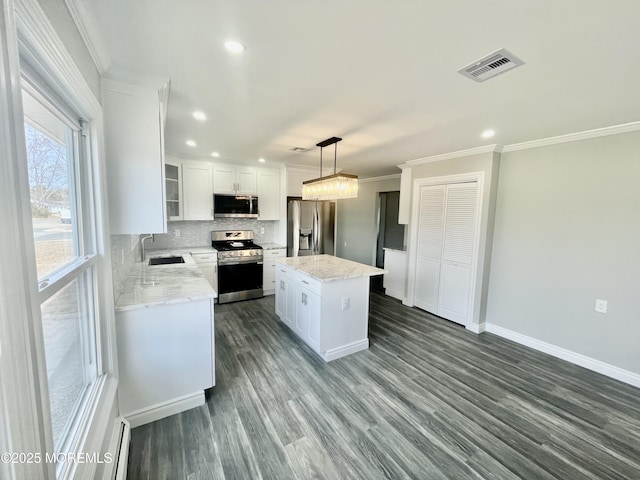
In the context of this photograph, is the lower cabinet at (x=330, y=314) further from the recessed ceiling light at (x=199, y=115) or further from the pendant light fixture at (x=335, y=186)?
the recessed ceiling light at (x=199, y=115)

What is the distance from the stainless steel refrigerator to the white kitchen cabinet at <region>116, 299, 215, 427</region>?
3032 mm

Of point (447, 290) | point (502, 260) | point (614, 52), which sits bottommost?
point (447, 290)

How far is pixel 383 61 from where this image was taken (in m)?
1.52

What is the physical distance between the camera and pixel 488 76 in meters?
1.65

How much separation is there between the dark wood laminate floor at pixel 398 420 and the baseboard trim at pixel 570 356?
3.9 inches

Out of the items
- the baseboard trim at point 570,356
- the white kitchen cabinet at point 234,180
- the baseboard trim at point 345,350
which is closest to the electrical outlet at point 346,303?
the baseboard trim at point 345,350

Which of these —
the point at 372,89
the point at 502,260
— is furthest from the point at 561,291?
the point at 372,89

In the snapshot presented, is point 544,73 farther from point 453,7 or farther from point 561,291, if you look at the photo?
point 561,291

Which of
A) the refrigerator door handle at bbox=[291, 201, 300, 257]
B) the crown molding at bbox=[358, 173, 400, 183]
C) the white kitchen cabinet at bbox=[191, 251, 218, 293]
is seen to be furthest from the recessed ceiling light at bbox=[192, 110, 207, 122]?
the crown molding at bbox=[358, 173, 400, 183]

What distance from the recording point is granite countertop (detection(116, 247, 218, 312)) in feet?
6.20

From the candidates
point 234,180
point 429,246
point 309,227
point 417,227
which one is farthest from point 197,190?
point 429,246

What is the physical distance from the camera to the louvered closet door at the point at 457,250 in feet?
11.7

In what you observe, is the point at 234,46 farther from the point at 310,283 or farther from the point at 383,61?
the point at 310,283

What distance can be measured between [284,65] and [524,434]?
119 inches
